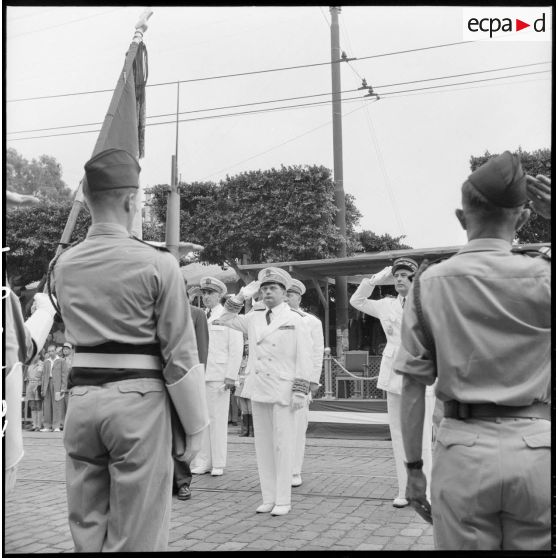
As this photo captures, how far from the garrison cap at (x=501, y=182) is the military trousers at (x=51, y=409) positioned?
13.3 metres

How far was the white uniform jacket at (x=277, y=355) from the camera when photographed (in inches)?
270

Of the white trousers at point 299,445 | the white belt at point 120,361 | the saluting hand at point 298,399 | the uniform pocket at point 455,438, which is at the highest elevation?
the white belt at point 120,361

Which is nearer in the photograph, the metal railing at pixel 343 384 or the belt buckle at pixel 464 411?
the belt buckle at pixel 464 411

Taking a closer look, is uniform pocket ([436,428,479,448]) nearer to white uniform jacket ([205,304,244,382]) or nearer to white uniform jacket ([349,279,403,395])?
white uniform jacket ([349,279,403,395])

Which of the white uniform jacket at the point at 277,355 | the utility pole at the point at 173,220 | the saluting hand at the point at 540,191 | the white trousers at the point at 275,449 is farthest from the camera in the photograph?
the white uniform jacket at the point at 277,355

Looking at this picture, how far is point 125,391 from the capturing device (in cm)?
330

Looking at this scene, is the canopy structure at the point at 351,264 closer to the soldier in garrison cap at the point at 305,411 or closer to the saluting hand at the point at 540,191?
the soldier in garrison cap at the point at 305,411

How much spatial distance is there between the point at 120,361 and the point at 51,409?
12759 mm

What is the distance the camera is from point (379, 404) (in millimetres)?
12359

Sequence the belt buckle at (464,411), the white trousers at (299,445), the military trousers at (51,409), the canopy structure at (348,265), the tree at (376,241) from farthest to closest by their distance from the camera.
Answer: the tree at (376,241) < the military trousers at (51,409) < the canopy structure at (348,265) < the white trousers at (299,445) < the belt buckle at (464,411)

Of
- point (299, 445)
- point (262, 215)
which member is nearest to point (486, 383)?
point (299, 445)

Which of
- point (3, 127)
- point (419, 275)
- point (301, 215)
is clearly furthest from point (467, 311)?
point (301, 215)

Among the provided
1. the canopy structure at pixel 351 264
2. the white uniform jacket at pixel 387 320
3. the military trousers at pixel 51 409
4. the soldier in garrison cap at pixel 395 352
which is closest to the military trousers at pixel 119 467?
the soldier in garrison cap at pixel 395 352

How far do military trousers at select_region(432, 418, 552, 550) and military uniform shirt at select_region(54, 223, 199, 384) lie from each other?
4.13 ft
